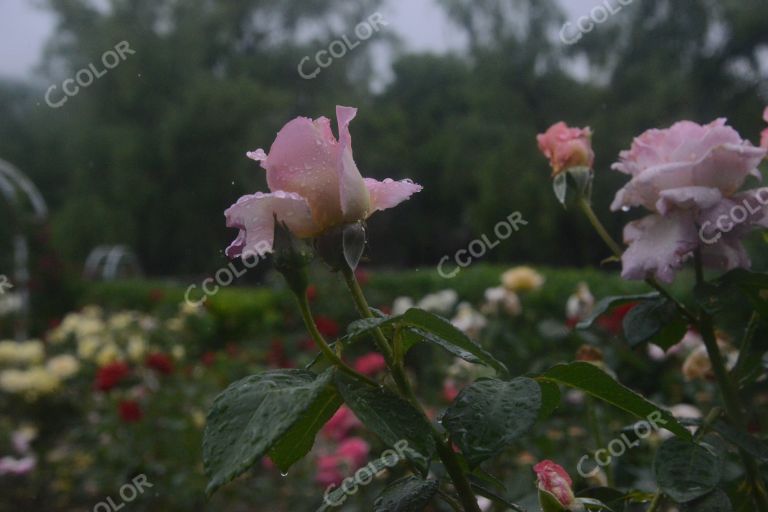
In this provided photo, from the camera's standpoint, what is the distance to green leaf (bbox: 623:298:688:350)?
0.36 metres

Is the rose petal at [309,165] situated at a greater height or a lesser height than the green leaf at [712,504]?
greater

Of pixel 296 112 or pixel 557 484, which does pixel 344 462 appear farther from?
pixel 296 112

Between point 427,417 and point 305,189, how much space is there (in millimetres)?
91

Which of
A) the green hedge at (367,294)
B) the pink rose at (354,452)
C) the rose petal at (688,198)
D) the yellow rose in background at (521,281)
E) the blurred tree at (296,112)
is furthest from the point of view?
the blurred tree at (296,112)

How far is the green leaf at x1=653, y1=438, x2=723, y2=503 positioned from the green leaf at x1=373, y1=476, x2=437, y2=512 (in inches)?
3.9

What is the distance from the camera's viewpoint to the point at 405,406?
226 mm

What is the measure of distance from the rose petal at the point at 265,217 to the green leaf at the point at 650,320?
0.62ft

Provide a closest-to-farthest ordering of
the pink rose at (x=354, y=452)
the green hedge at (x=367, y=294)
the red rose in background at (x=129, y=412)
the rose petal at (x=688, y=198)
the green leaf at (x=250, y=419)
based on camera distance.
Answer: the green leaf at (x=250, y=419) < the rose petal at (x=688, y=198) < the pink rose at (x=354, y=452) < the red rose in background at (x=129, y=412) < the green hedge at (x=367, y=294)

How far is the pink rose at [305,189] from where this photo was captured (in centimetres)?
25

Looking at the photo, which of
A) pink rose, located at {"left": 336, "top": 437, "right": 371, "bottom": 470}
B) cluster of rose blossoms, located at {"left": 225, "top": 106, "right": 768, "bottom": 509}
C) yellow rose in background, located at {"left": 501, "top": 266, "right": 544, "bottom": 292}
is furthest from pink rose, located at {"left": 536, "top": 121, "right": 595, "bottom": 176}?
yellow rose in background, located at {"left": 501, "top": 266, "right": 544, "bottom": 292}

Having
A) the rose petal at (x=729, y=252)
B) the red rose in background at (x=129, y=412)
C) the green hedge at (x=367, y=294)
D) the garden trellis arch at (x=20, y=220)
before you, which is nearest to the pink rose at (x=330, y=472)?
the red rose in background at (x=129, y=412)

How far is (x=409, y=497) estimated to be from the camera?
0.24 metres

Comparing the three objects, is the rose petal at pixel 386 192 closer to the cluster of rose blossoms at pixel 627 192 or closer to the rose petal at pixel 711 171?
the cluster of rose blossoms at pixel 627 192

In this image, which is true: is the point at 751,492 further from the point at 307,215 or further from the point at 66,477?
the point at 66,477
